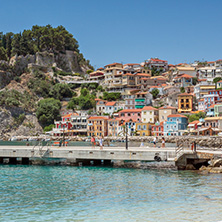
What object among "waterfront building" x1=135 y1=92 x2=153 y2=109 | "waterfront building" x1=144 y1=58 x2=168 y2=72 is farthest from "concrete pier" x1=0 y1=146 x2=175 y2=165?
"waterfront building" x1=144 y1=58 x2=168 y2=72

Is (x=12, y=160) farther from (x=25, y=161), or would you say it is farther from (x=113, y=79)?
(x=113, y=79)


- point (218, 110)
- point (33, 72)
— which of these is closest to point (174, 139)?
point (218, 110)

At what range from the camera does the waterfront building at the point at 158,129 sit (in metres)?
79.2

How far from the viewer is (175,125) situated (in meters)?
77.7

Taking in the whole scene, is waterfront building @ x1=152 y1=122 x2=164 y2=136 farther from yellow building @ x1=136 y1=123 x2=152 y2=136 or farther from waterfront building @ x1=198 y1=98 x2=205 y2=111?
waterfront building @ x1=198 y1=98 x2=205 y2=111

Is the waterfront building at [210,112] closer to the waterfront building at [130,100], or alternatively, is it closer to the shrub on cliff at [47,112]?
the waterfront building at [130,100]

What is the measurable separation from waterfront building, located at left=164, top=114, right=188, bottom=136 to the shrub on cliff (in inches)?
1249

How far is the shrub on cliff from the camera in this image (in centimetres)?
9362

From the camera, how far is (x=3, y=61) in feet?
343

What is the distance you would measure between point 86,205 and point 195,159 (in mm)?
12978

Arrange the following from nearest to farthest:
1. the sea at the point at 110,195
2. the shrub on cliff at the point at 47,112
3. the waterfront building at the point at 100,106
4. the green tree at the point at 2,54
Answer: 1. the sea at the point at 110,195
2. the shrub on cliff at the point at 47,112
3. the waterfront building at the point at 100,106
4. the green tree at the point at 2,54

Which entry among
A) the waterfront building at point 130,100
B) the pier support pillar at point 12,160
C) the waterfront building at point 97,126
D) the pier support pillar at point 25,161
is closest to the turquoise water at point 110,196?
the pier support pillar at point 25,161

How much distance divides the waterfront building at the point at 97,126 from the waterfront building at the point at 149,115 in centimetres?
965

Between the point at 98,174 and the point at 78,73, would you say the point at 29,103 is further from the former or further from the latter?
the point at 98,174
